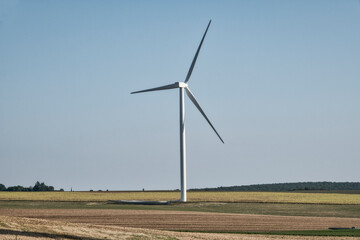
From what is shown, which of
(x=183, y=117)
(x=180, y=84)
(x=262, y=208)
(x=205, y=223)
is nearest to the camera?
(x=205, y=223)

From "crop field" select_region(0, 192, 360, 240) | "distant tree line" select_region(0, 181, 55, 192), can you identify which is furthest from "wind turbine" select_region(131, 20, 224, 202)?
"distant tree line" select_region(0, 181, 55, 192)

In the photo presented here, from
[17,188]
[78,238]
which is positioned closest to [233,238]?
[78,238]

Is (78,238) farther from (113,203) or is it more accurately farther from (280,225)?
(113,203)

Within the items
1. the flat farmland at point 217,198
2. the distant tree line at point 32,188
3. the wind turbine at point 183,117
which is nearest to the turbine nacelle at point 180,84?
the wind turbine at point 183,117

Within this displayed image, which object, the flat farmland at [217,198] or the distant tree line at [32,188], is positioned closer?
the flat farmland at [217,198]

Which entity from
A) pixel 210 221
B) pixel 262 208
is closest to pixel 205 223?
pixel 210 221

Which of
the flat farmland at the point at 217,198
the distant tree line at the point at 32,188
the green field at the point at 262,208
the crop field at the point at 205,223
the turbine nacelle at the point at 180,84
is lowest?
the crop field at the point at 205,223

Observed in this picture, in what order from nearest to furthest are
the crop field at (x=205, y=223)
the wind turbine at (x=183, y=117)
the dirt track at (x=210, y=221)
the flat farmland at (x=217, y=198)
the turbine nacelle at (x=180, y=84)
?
the crop field at (x=205, y=223) → the dirt track at (x=210, y=221) → the wind turbine at (x=183, y=117) → the turbine nacelle at (x=180, y=84) → the flat farmland at (x=217, y=198)

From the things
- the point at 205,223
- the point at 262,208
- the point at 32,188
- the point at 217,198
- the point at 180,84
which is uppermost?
the point at 180,84

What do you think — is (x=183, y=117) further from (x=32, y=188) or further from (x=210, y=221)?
(x=32, y=188)

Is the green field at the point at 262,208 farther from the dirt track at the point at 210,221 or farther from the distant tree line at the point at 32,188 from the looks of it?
the distant tree line at the point at 32,188

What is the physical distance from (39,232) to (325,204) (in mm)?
48073

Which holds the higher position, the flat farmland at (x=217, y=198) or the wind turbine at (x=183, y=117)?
the wind turbine at (x=183, y=117)

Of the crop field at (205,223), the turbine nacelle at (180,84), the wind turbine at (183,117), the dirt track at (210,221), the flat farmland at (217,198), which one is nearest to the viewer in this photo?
the crop field at (205,223)
